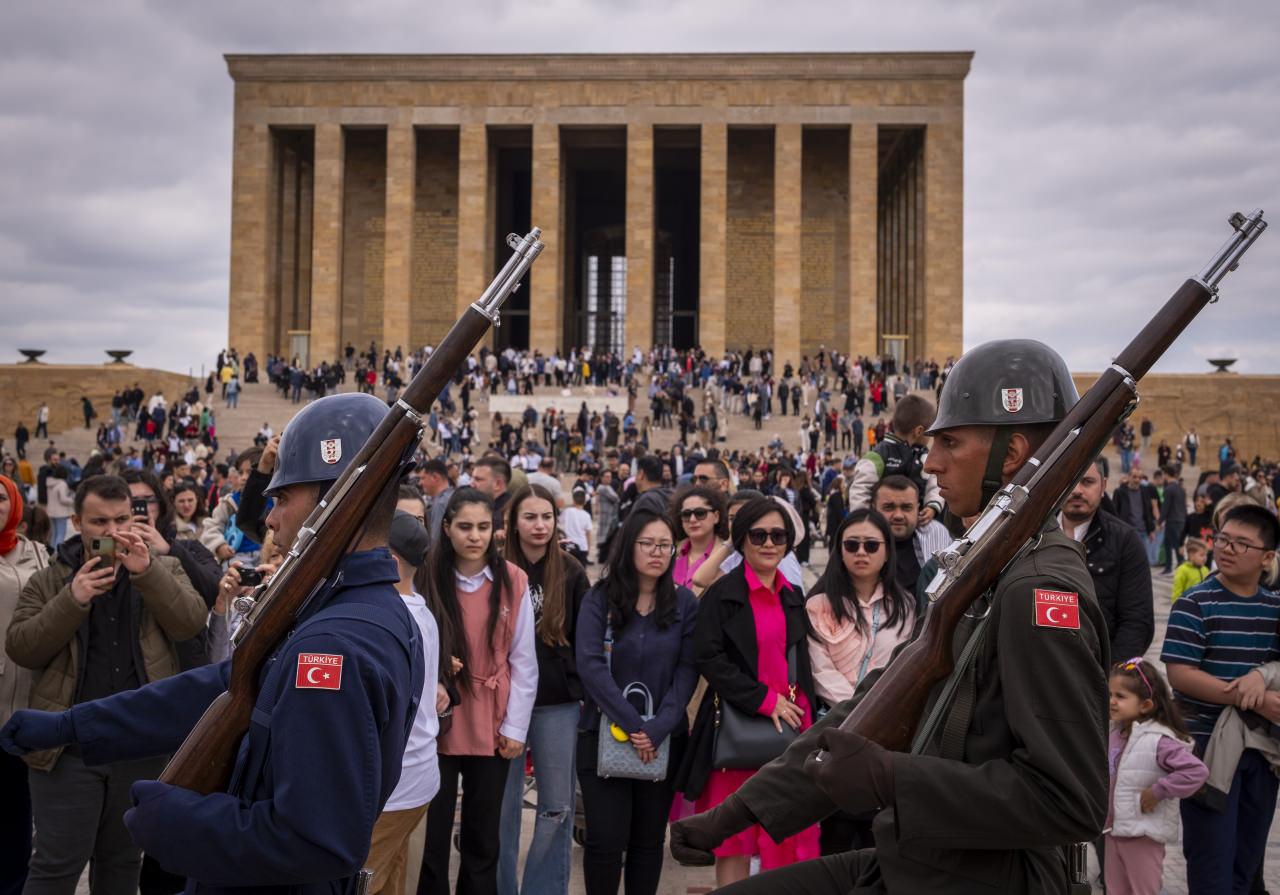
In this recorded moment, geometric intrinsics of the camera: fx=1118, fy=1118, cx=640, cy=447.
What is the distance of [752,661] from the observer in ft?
15.2

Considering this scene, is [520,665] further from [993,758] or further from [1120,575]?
[993,758]

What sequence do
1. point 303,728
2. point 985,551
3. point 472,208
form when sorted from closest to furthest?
point 303,728 < point 985,551 < point 472,208

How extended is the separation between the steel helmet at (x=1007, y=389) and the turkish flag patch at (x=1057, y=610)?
45 cm

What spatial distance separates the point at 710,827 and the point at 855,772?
0.40 m

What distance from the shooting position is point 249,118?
135 ft

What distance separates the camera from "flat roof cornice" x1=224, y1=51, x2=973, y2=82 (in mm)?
Answer: 40156

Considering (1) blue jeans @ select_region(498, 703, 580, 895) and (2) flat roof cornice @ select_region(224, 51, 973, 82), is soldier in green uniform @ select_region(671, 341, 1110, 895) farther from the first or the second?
(2) flat roof cornice @ select_region(224, 51, 973, 82)

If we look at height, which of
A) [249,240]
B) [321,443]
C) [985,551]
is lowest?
[985,551]

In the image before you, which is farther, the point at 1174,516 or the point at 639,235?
the point at 639,235

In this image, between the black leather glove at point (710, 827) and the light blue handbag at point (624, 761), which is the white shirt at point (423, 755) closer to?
the light blue handbag at point (624, 761)

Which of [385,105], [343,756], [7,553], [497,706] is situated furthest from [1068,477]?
[385,105]

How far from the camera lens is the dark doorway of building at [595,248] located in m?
45.6

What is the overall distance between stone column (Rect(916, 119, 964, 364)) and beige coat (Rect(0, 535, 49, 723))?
38.1 metres

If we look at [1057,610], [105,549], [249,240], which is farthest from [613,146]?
[1057,610]
